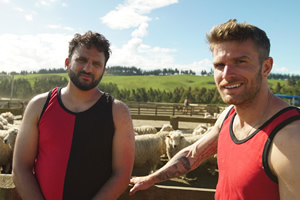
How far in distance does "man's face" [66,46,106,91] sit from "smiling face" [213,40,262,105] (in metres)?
0.97

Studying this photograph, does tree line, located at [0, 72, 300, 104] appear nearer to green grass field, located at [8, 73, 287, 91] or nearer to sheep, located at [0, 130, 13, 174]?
green grass field, located at [8, 73, 287, 91]

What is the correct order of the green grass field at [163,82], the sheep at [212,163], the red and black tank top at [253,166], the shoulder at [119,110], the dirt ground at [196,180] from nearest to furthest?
1. the red and black tank top at [253,166]
2. the shoulder at [119,110]
3. the dirt ground at [196,180]
4. the sheep at [212,163]
5. the green grass field at [163,82]

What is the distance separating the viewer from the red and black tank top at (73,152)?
5.18 ft

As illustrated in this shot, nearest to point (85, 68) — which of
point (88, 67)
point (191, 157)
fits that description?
point (88, 67)

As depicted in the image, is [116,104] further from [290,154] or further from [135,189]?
[290,154]

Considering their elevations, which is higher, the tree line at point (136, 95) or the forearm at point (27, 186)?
the forearm at point (27, 186)

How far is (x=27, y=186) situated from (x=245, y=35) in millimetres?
1786

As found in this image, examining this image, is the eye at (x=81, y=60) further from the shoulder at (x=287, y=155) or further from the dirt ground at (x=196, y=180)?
the dirt ground at (x=196, y=180)

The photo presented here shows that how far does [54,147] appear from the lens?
1602 millimetres

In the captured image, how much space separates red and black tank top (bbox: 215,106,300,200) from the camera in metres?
1.11

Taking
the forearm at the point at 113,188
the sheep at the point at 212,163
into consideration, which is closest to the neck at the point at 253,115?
the forearm at the point at 113,188

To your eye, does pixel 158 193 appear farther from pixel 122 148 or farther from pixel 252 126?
pixel 252 126

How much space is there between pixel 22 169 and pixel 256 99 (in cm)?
169

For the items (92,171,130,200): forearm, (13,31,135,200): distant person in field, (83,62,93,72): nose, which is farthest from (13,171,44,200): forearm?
(83,62,93,72): nose
